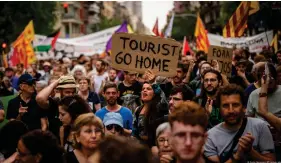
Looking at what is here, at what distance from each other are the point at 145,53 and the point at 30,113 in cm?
183

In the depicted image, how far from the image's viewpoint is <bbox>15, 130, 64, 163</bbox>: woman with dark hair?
4.02 m

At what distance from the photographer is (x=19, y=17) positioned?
37.1m

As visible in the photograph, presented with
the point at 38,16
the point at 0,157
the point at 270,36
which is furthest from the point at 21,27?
the point at 0,157

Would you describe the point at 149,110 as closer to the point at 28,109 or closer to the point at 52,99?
the point at 52,99

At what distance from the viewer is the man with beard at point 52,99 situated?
6.72 m

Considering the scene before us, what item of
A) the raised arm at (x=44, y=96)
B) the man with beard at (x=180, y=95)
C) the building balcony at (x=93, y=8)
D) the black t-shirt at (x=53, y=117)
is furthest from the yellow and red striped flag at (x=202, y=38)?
the building balcony at (x=93, y=8)

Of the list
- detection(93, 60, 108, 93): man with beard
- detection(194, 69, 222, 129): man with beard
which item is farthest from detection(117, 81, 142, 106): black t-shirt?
detection(93, 60, 108, 93): man with beard

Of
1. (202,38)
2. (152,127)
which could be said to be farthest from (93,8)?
(152,127)

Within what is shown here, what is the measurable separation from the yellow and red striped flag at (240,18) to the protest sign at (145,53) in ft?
19.8

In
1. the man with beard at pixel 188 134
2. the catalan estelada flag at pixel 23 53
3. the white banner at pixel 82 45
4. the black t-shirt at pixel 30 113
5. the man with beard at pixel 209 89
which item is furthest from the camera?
the white banner at pixel 82 45

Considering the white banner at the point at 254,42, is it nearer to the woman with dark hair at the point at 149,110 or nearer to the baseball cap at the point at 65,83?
the baseball cap at the point at 65,83

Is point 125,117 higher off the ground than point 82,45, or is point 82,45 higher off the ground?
point 82,45

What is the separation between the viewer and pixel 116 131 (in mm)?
5969

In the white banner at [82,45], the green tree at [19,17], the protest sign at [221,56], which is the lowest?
the protest sign at [221,56]
